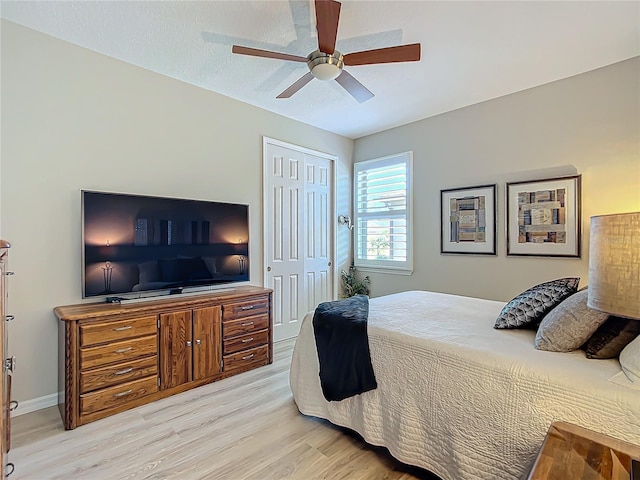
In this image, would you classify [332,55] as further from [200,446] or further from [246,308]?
[200,446]

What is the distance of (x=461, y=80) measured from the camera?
10.7 ft

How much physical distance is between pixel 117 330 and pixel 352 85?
254 cm

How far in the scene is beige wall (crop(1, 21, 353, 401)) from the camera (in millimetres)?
2463


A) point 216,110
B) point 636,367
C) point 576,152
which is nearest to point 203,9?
point 216,110

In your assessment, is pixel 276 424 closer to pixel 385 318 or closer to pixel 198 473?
pixel 198 473

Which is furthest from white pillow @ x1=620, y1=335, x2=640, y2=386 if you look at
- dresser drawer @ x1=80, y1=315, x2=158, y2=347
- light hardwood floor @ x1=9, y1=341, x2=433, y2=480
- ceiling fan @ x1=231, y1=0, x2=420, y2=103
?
dresser drawer @ x1=80, y1=315, x2=158, y2=347

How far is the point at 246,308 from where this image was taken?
3252 millimetres

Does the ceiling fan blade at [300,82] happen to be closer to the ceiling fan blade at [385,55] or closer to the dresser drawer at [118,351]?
the ceiling fan blade at [385,55]

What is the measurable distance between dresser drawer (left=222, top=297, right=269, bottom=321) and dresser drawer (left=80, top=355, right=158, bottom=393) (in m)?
0.68

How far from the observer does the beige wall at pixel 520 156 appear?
2971 millimetres

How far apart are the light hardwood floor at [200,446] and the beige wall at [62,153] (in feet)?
2.27

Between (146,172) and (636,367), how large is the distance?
3.47 m

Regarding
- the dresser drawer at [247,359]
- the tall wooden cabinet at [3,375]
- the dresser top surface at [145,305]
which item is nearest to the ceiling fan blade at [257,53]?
the tall wooden cabinet at [3,375]

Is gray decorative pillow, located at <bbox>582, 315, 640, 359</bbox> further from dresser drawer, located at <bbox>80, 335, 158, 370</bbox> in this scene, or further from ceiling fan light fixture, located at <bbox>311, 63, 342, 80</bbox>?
dresser drawer, located at <bbox>80, 335, 158, 370</bbox>
